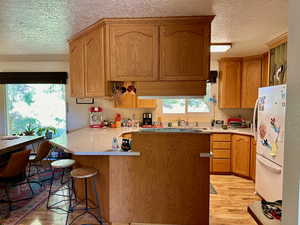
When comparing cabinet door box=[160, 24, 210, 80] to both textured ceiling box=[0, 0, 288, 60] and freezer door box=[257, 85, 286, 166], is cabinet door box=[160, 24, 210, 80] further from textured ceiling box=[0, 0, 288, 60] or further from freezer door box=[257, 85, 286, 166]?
freezer door box=[257, 85, 286, 166]

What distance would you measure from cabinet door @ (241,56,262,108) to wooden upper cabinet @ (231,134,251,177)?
2.60ft

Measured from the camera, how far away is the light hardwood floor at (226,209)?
2471 millimetres

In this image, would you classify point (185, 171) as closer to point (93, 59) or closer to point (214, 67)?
point (93, 59)

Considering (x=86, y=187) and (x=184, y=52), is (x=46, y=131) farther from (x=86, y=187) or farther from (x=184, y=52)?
(x=184, y=52)

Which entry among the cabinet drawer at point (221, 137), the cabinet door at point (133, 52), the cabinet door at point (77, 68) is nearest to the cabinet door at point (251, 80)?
the cabinet drawer at point (221, 137)

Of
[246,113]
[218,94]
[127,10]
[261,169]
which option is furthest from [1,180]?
[246,113]

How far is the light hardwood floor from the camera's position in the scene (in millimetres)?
2471

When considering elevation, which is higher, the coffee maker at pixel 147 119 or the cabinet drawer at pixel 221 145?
the coffee maker at pixel 147 119

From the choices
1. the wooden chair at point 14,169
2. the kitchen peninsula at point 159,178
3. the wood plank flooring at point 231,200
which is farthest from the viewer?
the wooden chair at point 14,169

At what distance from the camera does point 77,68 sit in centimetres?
284

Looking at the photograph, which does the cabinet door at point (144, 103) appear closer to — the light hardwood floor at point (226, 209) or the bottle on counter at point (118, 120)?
the bottle on counter at point (118, 120)

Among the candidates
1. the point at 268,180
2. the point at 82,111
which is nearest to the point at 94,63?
the point at 82,111

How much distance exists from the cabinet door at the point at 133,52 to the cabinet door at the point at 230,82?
2458 millimetres

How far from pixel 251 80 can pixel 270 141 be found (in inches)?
74.9
